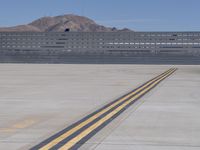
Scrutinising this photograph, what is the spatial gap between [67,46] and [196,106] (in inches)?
2350

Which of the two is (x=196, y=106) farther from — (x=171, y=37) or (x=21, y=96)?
(x=171, y=37)

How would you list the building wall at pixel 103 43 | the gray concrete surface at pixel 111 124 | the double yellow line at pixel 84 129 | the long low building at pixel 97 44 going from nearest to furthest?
1. the double yellow line at pixel 84 129
2. the gray concrete surface at pixel 111 124
3. the long low building at pixel 97 44
4. the building wall at pixel 103 43

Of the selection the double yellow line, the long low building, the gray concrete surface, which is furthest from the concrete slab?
the long low building

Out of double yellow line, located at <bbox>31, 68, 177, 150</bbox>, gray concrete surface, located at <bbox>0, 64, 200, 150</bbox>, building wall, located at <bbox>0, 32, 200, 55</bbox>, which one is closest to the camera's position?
double yellow line, located at <bbox>31, 68, 177, 150</bbox>

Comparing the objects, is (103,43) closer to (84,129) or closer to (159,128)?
(159,128)

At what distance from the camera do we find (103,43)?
2916 inches

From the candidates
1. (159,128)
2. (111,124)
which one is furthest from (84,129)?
(159,128)

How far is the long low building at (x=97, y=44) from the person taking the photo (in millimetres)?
71562

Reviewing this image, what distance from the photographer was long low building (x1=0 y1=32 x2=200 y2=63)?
235 feet

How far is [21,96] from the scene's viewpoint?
1870 centimetres

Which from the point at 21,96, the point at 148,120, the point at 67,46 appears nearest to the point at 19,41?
the point at 67,46

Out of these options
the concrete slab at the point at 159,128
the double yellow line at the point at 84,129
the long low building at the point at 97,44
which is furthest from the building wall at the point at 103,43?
the double yellow line at the point at 84,129

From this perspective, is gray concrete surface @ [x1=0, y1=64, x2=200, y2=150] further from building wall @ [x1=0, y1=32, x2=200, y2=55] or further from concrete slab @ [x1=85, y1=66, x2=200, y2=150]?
building wall @ [x1=0, y1=32, x2=200, y2=55]

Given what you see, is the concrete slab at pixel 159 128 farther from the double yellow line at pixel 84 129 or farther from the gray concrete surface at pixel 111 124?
the double yellow line at pixel 84 129
